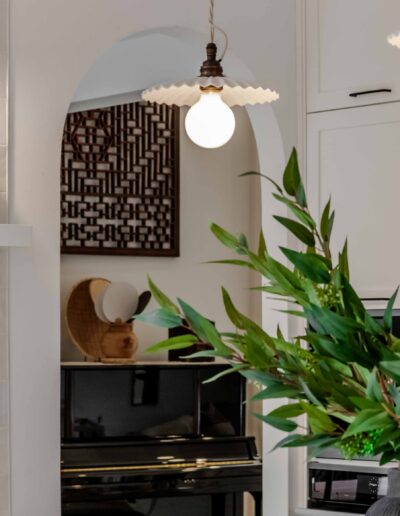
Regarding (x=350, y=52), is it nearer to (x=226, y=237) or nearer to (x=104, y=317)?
(x=104, y=317)

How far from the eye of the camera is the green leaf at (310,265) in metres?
1.02

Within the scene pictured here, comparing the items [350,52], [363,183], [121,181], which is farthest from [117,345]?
[350,52]

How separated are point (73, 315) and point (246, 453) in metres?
1.32

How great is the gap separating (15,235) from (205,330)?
2539 mm

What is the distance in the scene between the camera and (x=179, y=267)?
6.25 metres

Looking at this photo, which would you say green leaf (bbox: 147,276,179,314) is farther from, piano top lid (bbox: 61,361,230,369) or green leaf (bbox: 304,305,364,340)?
piano top lid (bbox: 61,361,230,369)

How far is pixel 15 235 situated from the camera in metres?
3.47

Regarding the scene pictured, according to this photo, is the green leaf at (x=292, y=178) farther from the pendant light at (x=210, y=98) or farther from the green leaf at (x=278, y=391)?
the pendant light at (x=210, y=98)

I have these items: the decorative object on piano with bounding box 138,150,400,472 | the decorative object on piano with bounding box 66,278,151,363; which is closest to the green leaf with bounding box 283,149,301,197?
the decorative object on piano with bounding box 138,150,400,472

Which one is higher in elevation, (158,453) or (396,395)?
(396,395)

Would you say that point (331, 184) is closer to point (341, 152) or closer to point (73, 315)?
point (341, 152)

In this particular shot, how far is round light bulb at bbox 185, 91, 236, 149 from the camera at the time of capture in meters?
2.99

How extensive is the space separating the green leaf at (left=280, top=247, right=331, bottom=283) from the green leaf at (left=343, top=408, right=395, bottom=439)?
163mm

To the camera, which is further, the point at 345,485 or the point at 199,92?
the point at 345,485
